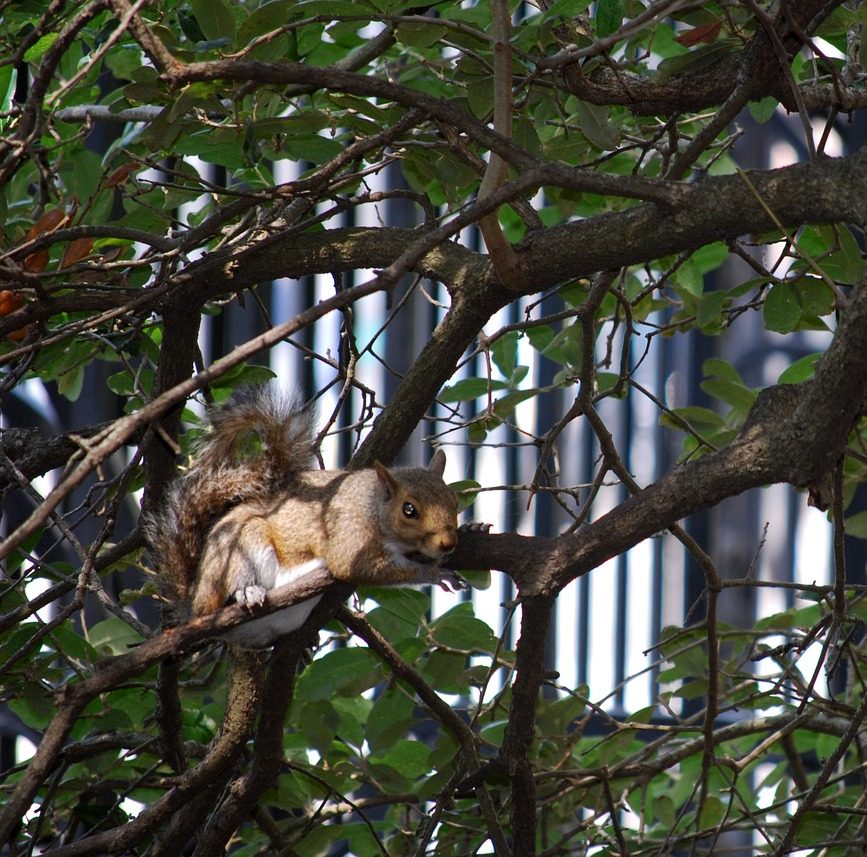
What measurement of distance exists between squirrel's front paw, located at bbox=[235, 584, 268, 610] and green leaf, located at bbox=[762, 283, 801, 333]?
2.56ft

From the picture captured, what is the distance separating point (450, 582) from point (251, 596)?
0.28 meters

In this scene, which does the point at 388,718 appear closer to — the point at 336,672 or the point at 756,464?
the point at 336,672

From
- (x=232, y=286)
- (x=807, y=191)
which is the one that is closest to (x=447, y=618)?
(x=232, y=286)

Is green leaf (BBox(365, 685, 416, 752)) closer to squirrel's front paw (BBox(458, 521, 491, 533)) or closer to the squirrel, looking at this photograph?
the squirrel

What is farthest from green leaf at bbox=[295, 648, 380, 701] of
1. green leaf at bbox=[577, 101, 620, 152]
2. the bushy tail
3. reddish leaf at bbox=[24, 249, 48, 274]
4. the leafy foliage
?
green leaf at bbox=[577, 101, 620, 152]

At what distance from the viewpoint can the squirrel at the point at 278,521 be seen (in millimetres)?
1664

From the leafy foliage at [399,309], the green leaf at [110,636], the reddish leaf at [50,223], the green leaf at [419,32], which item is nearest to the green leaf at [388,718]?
the leafy foliage at [399,309]

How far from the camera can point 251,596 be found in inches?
60.5

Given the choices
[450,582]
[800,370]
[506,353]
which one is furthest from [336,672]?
[800,370]

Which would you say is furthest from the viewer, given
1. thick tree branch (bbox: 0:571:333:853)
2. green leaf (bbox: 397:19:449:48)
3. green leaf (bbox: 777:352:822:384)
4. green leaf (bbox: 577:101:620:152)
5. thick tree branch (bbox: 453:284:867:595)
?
green leaf (bbox: 777:352:822:384)

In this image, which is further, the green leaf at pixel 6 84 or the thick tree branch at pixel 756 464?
the green leaf at pixel 6 84

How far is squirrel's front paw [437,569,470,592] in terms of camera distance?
1629mm

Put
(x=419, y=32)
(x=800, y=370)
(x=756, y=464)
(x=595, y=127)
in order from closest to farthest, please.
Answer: (x=756, y=464) < (x=419, y=32) < (x=595, y=127) < (x=800, y=370)

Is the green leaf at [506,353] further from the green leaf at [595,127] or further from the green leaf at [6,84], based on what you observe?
the green leaf at [6,84]
